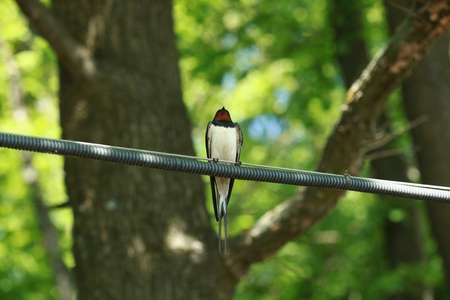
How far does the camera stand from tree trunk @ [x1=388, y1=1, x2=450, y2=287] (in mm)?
7500

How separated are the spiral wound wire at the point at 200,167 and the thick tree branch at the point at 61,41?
272 centimetres

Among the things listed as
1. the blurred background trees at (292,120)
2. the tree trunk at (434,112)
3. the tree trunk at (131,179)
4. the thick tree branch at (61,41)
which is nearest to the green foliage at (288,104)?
the blurred background trees at (292,120)

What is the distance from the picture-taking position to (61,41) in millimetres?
5133

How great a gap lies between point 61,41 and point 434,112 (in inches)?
180

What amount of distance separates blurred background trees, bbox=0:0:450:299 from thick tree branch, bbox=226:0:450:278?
98.2 inches

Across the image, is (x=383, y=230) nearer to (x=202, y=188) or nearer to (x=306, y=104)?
(x=306, y=104)

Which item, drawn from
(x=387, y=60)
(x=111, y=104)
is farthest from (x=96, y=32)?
Result: (x=387, y=60)

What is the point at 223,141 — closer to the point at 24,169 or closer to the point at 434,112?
the point at 434,112

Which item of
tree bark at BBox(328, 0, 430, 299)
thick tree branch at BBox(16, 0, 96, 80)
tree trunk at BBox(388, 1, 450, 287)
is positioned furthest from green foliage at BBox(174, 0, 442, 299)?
thick tree branch at BBox(16, 0, 96, 80)

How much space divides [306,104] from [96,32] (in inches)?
233

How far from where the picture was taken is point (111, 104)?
535 cm

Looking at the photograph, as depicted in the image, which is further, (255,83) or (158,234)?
(255,83)

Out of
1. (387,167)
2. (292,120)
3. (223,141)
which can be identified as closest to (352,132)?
(223,141)

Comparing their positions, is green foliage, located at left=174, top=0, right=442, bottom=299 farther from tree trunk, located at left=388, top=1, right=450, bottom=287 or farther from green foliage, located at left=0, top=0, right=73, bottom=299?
green foliage, located at left=0, top=0, right=73, bottom=299
